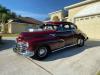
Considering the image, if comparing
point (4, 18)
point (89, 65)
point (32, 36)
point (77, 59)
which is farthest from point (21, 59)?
point (4, 18)

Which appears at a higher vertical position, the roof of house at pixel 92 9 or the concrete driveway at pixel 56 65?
the roof of house at pixel 92 9

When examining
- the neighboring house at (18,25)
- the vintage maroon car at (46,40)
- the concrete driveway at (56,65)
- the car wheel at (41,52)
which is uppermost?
the neighboring house at (18,25)

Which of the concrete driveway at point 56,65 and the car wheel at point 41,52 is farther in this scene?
the car wheel at point 41,52

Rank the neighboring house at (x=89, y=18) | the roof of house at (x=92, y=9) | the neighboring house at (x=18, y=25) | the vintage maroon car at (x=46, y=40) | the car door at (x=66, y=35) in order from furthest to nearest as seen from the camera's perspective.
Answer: the neighboring house at (x=18, y=25) < the roof of house at (x=92, y=9) < the neighboring house at (x=89, y=18) < the car door at (x=66, y=35) < the vintage maroon car at (x=46, y=40)

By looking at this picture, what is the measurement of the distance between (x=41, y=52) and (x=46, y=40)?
2.26 ft

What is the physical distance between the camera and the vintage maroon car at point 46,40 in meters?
7.86

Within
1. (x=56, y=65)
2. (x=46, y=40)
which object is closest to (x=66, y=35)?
(x=46, y=40)

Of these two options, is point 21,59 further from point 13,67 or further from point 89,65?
point 89,65

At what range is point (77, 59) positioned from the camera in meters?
7.84

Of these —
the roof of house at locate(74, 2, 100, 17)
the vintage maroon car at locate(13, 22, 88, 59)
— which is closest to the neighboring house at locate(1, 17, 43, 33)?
the roof of house at locate(74, 2, 100, 17)

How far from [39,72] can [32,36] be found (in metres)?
2.25

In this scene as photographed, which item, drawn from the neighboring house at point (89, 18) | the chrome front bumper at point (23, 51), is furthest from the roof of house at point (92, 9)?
the chrome front bumper at point (23, 51)

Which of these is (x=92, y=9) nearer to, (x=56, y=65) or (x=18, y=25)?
(x=56, y=65)

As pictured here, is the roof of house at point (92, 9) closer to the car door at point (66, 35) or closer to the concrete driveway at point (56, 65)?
the car door at point (66, 35)
